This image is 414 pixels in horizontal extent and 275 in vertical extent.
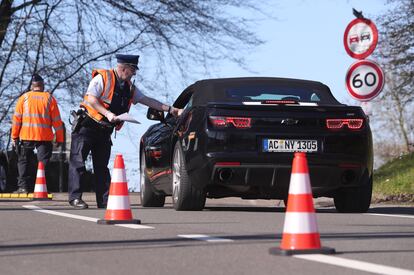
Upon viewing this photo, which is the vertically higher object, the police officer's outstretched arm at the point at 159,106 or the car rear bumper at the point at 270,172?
the police officer's outstretched arm at the point at 159,106

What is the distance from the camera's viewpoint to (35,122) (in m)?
16.2

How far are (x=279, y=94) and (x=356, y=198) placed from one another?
1375 millimetres

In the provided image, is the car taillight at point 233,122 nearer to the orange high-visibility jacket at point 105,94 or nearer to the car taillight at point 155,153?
the car taillight at point 155,153

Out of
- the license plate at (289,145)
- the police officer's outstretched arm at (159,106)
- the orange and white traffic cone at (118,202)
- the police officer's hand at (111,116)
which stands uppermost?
the police officer's outstretched arm at (159,106)

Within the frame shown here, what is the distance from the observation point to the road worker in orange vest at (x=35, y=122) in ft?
53.1

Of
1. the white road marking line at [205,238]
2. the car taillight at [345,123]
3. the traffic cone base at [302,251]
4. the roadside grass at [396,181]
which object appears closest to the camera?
the traffic cone base at [302,251]

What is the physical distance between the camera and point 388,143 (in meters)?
69.6

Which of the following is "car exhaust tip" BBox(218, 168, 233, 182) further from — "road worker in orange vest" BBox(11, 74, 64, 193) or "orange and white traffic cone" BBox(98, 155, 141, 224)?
"road worker in orange vest" BBox(11, 74, 64, 193)

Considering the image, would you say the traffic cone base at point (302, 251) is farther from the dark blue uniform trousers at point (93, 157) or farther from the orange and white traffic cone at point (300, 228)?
the dark blue uniform trousers at point (93, 157)

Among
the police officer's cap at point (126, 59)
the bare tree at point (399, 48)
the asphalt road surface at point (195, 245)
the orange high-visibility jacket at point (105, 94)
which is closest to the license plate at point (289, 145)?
the asphalt road surface at point (195, 245)

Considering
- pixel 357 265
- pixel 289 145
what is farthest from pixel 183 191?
pixel 357 265

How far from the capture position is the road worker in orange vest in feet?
Result: 53.1

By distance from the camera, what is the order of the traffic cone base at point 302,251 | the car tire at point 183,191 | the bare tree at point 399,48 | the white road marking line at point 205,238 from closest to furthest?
the traffic cone base at point 302,251
the white road marking line at point 205,238
the car tire at point 183,191
the bare tree at point 399,48

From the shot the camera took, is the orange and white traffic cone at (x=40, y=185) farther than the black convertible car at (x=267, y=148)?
Yes
